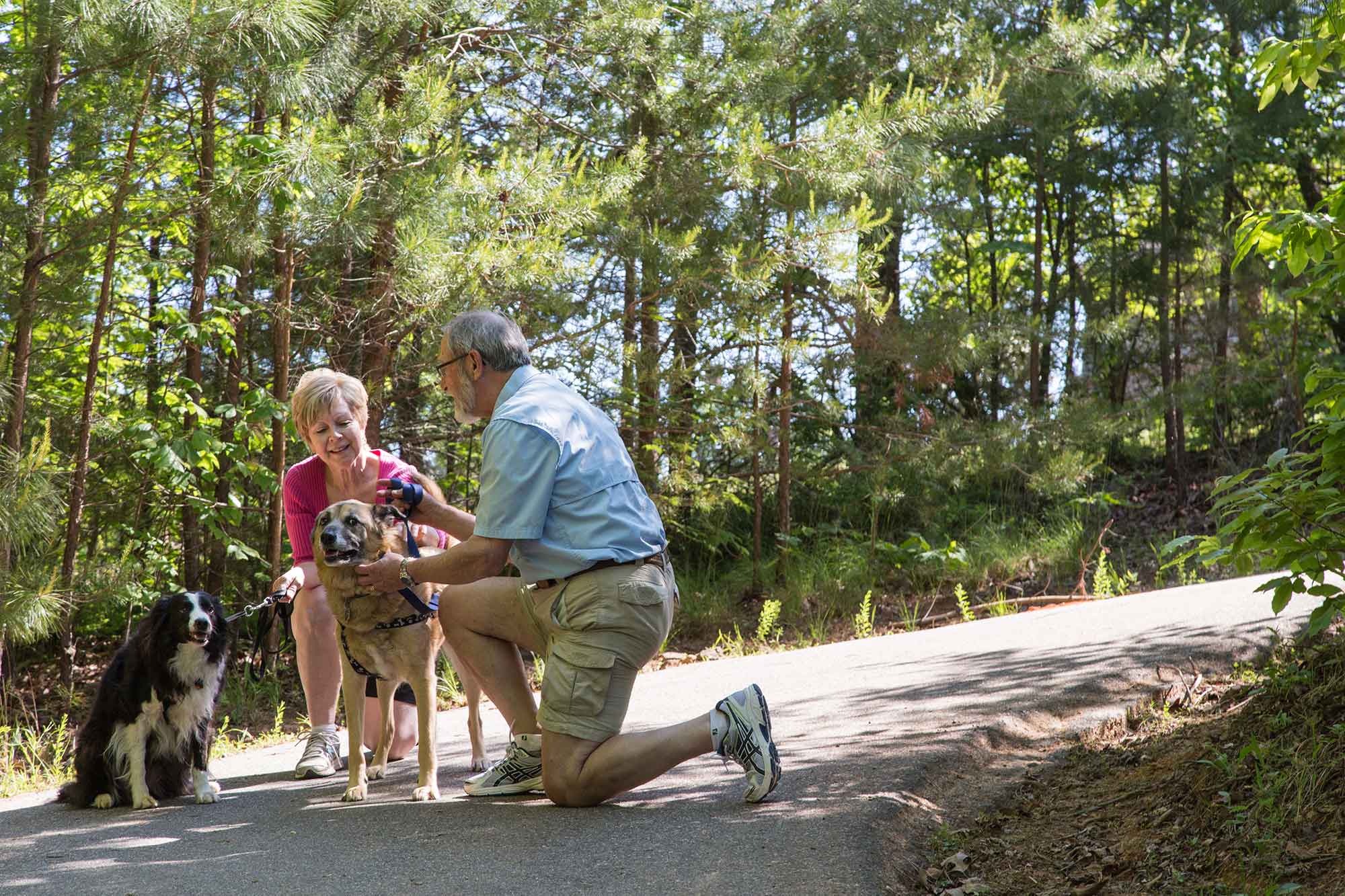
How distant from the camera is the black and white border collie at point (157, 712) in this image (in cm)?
419

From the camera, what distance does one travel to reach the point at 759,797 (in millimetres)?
3639

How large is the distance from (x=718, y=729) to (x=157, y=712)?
2278mm

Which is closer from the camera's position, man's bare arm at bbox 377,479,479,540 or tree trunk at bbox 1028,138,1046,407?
man's bare arm at bbox 377,479,479,540

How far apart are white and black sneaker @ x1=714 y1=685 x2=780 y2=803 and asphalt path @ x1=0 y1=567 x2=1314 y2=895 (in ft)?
0.31

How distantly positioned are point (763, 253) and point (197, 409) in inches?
174

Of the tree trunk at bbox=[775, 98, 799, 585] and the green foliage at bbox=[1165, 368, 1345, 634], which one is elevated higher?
the tree trunk at bbox=[775, 98, 799, 585]

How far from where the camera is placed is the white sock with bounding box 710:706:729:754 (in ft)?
11.6

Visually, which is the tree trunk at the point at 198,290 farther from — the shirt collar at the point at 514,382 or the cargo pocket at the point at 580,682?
the cargo pocket at the point at 580,682

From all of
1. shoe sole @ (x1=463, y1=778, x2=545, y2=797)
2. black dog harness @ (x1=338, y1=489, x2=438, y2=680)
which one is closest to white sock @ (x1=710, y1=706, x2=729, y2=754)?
shoe sole @ (x1=463, y1=778, x2=545, y2=797)

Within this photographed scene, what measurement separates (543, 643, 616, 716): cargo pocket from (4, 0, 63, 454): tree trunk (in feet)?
17.3

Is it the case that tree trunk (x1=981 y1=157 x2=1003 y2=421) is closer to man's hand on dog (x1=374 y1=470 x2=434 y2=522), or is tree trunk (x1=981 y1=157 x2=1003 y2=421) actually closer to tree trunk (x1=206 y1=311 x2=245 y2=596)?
tree trunk (x1=206 y1=311 x2=245 y2=596)

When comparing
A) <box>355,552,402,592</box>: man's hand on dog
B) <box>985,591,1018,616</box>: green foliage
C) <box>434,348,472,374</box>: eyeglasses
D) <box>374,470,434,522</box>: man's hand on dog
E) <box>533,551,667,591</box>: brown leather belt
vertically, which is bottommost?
<box>985,591,1018,616</box>: green foliage

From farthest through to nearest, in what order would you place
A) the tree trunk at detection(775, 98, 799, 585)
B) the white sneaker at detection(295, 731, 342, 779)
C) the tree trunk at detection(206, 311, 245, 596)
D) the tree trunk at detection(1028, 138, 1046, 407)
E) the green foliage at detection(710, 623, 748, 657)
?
the tree trunk at detection(1028, 138, 1046, 407), the tree trunk at detection(775, 98, 799, 585), the tree trunk at detection(206, 311, 245, 596), the green foliage at detection(710, 623, 748, 657), the white sneaker at detection(295, 731, 342, 779)

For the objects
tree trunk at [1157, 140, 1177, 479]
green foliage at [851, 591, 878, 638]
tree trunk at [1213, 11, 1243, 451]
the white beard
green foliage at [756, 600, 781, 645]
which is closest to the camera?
the white beard
